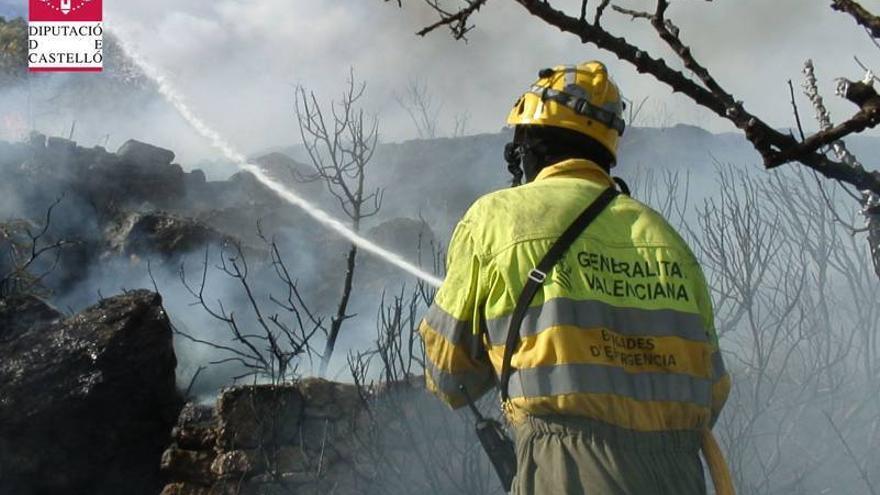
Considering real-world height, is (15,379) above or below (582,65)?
above

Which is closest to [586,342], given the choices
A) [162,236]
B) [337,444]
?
[337,444]

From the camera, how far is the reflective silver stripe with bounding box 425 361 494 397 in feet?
8.05

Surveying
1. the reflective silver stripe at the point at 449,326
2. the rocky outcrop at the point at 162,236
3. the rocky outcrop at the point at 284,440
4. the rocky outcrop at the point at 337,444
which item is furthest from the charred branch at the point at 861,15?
the rocky outcrop at the point at 162,236

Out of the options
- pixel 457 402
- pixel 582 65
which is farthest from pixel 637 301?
pixel 582 65

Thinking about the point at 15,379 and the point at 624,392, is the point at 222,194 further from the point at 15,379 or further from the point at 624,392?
the point at 624,392

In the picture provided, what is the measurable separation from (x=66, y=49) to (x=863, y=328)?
19378 mm

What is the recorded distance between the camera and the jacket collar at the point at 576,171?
2592 millimetres

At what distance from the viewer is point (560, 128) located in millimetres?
2648

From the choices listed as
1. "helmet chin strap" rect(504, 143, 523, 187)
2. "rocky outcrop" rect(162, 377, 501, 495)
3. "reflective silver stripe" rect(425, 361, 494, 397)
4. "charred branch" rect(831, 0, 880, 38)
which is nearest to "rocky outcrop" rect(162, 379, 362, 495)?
"rocky outcrop" rect(162, 377, 501, 495)

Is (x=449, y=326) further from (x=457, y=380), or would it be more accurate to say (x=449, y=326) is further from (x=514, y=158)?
(x=514, y=158)

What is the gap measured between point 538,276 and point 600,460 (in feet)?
1.45

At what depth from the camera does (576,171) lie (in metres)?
2.60

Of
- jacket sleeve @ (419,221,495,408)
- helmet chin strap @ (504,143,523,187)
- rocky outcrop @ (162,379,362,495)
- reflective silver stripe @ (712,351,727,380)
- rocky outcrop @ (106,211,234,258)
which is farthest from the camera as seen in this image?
rocky outcrop @ (106,211,234,258)

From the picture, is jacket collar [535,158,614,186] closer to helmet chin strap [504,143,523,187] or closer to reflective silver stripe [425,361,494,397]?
helmet chin strap [504,143,523,187]
